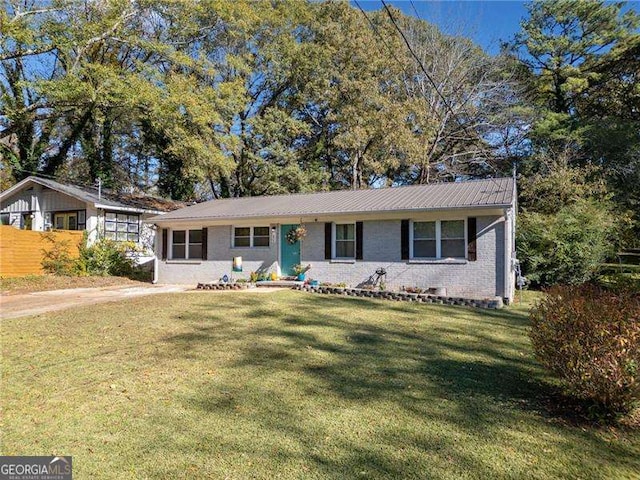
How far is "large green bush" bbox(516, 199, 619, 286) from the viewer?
1342 cm

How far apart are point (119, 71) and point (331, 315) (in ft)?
62.9

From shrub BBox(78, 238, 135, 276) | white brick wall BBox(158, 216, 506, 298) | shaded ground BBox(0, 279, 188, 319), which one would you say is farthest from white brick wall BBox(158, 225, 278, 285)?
shrub BBox(78, 238, 135, 276)

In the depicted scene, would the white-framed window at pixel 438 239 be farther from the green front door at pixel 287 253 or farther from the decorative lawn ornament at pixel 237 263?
the decorative lawn ornament at pixel 237 263

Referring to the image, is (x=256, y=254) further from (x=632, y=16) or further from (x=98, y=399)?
(x=632, y=16)

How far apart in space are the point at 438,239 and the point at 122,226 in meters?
15.7

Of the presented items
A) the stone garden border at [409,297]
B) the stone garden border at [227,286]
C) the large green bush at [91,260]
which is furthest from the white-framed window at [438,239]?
the large green bush at [91,260]

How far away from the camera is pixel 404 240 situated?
1243 cm

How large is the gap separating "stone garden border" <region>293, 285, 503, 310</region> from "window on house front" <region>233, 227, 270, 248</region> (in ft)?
9.28

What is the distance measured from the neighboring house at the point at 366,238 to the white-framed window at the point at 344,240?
3 cm

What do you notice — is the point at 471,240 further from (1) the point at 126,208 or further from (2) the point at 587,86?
(2) the point at 587,86

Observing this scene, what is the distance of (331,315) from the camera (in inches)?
340

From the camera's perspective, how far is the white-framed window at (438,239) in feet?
38.8

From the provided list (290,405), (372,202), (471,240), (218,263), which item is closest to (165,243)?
(218,263)

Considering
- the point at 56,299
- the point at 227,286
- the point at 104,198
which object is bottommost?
the point at 56,299
